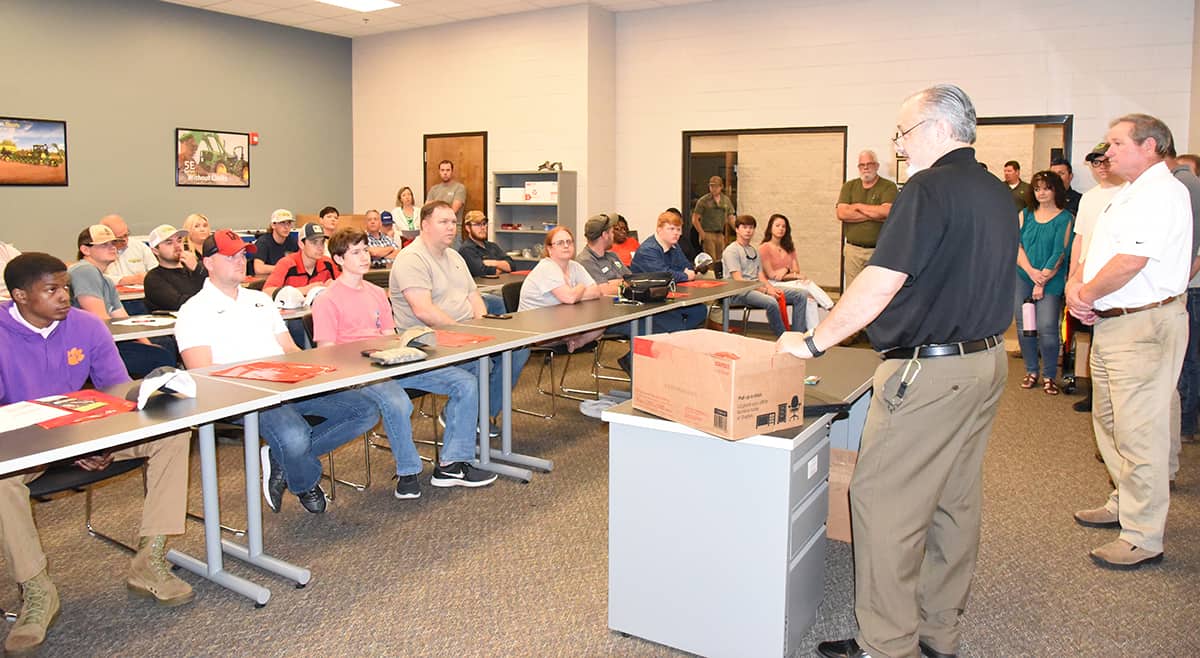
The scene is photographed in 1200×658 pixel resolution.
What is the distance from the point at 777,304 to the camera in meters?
7.52

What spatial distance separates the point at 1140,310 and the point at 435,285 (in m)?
3.33

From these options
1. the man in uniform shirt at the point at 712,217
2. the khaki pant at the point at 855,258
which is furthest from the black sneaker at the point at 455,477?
the man in uniform shirt at the point at 712,217

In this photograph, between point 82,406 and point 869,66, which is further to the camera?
point 869,66

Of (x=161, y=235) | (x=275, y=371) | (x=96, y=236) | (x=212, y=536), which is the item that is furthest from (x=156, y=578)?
(x=161, y=235)

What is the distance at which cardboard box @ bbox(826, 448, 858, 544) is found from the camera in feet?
10.8

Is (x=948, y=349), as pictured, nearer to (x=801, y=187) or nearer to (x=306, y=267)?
(x=306, y=267)

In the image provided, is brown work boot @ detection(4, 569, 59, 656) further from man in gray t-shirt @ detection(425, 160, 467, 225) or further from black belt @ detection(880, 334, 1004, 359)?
man in gray t-shirt @ detection(425, 160, 467, 225)

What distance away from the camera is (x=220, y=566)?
3.16m

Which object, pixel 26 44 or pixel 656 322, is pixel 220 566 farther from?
pixel 26 44

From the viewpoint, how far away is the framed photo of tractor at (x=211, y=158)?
971 centimetres

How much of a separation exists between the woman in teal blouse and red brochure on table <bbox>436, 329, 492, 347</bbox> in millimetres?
4438

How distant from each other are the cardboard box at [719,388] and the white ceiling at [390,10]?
7626mm

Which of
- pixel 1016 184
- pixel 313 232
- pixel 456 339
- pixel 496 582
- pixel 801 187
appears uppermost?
pixel 801 187

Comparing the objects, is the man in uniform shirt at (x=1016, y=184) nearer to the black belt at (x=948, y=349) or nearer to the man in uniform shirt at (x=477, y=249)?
the man in uniform shirt at (x=477, y=249)
